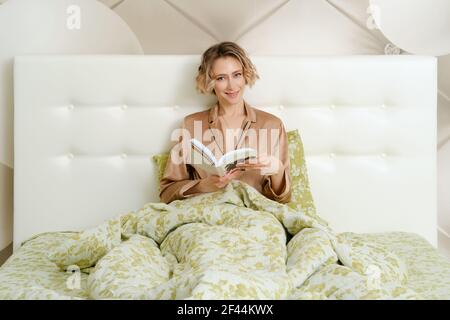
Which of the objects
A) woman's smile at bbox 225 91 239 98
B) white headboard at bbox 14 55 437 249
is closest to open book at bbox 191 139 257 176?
woman's smile at bbox 225 91 239 98

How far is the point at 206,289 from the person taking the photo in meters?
1.30

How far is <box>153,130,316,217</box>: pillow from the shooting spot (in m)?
2.27

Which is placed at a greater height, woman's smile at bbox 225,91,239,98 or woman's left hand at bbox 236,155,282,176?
woman's smile at bbox 225,91,239,98

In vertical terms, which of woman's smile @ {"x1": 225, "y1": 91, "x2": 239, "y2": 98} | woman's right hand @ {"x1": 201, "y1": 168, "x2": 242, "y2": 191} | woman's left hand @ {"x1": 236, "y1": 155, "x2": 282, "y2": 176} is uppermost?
woman's smile @ {"x1": 225, "y1": 91, "x2": 239, "y2": 98}

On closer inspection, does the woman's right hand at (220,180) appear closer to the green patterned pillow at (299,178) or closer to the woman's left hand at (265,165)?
the woman's left hand at (265,165)

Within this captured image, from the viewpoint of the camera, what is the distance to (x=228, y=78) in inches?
89.0

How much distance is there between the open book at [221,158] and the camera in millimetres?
→ 2055

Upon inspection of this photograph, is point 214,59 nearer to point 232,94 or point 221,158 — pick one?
point 232,94

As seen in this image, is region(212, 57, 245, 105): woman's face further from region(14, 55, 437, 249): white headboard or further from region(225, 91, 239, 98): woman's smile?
region(14, 55, 437, 249): white headboard

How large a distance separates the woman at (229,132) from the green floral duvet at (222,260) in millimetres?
132

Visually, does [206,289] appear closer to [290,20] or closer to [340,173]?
[340,173]

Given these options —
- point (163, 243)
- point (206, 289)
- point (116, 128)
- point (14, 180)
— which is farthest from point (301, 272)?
point (14, 180)

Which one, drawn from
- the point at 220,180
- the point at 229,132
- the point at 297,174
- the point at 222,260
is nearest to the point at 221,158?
the point at 220,180

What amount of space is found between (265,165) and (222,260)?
0.60 m
